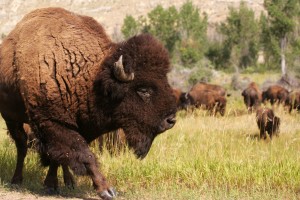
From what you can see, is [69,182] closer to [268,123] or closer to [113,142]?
[113,142]

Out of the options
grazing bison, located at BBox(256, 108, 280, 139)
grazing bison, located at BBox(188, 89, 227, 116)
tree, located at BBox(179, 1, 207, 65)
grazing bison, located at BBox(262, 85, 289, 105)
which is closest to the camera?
grazing bison, located at BBox(256, 108, 280, 139)

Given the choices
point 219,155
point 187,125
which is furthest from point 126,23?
point 219,155

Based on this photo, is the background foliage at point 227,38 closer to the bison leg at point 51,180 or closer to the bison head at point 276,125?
the bison head at point 276,125

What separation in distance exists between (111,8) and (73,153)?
427 ft

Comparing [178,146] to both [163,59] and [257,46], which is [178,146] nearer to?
[163,59]

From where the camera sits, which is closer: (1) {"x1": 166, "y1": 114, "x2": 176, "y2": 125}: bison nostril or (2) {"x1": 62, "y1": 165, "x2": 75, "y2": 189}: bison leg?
(1) {"x1": 166, "y1": 114, "x2": 176, "y2": 125}: bison nostril

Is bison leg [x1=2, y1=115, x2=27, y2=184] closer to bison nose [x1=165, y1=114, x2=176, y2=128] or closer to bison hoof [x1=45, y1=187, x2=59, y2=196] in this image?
bison hoof [x1=45, y1=187, x2=59, y2=196]

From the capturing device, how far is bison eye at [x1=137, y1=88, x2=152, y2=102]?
5871 millimetres

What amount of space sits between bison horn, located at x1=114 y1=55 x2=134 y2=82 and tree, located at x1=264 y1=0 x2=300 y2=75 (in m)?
49.0

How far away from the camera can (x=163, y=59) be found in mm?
6027

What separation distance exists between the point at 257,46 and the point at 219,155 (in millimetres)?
66656

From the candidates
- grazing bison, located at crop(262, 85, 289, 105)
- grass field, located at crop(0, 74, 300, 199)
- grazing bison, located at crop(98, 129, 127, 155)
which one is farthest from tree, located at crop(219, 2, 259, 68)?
grass field, located at crop(0, 74, 300, 199)

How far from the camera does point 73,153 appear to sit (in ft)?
18.9

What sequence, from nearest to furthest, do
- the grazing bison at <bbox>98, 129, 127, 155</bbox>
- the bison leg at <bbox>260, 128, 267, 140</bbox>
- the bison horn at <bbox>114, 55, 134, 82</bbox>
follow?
the bison horn at <bbox>114, 55, 134, 82</bbox>, the grazing bison at <bbox>98, 129, 127, 155</bbox>, the bison leg at <bbox>260, 128, 267, 140</bbox>
